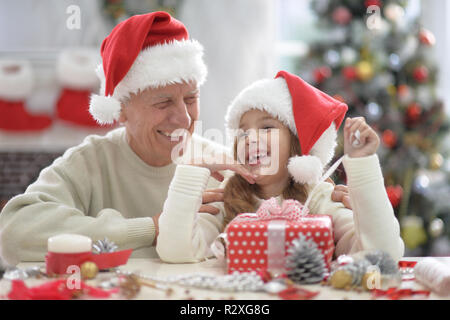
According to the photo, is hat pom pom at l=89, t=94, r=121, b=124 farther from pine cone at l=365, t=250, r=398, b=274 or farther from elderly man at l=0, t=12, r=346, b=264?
pine cone at l=365, t=250, r=398, b=274

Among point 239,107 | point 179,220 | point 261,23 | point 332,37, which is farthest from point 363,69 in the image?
point 179,220

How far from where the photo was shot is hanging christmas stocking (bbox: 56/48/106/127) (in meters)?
3.35

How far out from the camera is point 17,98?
3.36 m

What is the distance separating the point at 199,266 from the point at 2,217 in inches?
23.5

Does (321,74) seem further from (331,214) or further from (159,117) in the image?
(331,214)

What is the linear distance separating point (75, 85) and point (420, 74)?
2.24 metres

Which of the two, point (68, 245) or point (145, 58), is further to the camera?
point (145, 58)

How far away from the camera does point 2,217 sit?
59.2 inches

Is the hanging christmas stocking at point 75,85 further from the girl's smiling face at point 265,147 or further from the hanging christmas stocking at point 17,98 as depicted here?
the girl's smiling face at point 265,147

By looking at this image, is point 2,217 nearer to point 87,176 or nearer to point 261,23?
point 87,176

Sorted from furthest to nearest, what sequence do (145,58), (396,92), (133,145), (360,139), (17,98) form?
(396,92) < (17,98) < (133,145) < (145,58) < (360,139)

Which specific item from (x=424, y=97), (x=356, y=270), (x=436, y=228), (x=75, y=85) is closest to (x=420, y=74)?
(x=424, y=97)

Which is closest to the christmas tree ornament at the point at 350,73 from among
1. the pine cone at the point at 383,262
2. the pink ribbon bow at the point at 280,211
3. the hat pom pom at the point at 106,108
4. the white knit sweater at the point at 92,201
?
the white knit sweater at the point at 92,201
